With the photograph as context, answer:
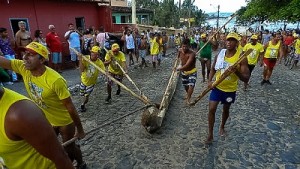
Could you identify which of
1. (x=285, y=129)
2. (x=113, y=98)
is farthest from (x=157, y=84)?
(x=285, y=129)

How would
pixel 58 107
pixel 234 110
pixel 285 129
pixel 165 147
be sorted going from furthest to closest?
pixel 234 110 < pixel 285 129 < pixel 165 147 < pixel 58 107

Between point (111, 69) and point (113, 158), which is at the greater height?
point (111, 69)

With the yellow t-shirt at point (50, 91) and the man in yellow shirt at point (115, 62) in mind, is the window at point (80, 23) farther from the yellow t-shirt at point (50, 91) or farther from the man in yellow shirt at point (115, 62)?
the yellow t-shirt at point (50, 91)

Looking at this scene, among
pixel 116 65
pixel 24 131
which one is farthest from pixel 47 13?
pixel 24 131

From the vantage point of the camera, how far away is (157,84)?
34.3 ft

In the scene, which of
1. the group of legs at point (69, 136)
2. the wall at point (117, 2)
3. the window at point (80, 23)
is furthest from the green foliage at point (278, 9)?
the wall at point (117, 2)

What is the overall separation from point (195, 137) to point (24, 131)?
4.20 meters

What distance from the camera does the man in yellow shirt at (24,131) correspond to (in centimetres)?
162

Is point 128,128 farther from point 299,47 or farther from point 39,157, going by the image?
point 299,47

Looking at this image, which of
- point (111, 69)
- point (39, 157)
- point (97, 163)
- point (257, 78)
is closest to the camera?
point (39, 157)

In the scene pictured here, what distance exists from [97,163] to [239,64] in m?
2.87

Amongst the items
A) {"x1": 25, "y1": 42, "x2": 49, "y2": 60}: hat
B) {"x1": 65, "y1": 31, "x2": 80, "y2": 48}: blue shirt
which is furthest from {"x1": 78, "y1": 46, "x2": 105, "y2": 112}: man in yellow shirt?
{"x1": 65, "y1": 31, "x2": 80, "y2": 48}: blue shirt

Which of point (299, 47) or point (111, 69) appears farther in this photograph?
point (299, 47)

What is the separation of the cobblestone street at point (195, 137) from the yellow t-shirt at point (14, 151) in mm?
2454
